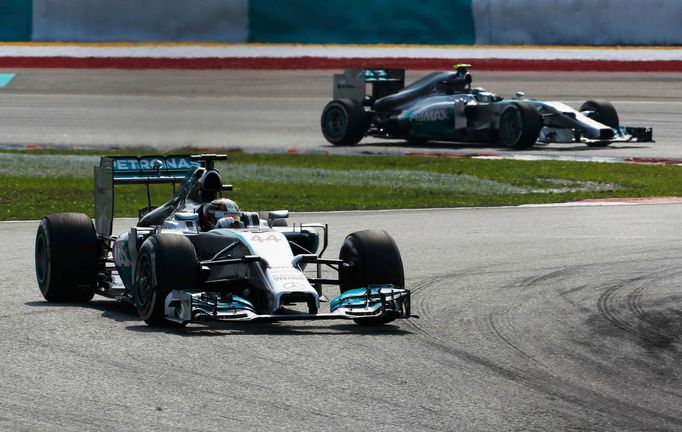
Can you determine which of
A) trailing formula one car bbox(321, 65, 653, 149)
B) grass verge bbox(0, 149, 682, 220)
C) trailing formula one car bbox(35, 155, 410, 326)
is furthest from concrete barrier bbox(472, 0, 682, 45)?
trailing formula one car bbox(35, 155, 410, 326)

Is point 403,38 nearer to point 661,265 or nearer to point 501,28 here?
point 501,28

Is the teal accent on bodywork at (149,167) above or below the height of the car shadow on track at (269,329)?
above

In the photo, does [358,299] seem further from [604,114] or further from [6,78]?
[6,78]

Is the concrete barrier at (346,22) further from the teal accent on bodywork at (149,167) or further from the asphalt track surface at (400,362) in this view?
the teal accent on bodywork at (149,167)

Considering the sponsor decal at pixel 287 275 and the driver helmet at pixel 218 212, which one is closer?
the sponsor decal at pixel 287 275

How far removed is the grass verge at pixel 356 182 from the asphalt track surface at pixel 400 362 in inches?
266

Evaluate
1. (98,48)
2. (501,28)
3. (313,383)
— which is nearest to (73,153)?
(98,48)

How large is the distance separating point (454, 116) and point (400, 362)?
21.2m

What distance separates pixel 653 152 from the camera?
Result: 2695cm

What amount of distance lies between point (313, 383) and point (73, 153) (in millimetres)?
21028

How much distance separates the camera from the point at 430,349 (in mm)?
8438

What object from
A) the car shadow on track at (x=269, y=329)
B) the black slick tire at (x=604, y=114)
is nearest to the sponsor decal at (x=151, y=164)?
the car shadow on track at (x=269, y=329)

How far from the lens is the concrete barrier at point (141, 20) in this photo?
124ft

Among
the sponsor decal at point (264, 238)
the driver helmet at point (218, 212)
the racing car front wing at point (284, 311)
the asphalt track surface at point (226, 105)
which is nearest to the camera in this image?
the racing car front wing at point (284, 311)
